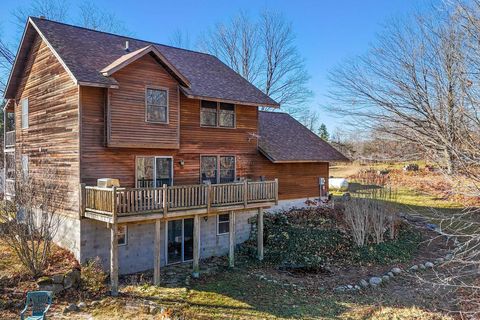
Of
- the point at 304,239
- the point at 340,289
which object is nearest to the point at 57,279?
the point at 340,289

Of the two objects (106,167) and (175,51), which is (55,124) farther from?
(175,51)

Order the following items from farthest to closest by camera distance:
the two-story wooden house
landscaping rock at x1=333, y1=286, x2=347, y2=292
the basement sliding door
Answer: the basement sliding door
the two-story wooden house
landscaping rock at x1=333, y1=286, x2=347, y2=292

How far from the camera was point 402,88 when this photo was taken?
914 centimetres

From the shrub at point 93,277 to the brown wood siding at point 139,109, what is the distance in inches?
169

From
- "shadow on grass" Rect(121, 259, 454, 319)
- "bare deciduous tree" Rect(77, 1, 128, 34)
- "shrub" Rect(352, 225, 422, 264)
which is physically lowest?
"shadow on grass" Rect(121, 259, 454, 319)

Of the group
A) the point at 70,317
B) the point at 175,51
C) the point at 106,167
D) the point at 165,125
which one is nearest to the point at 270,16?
the point at 175,51

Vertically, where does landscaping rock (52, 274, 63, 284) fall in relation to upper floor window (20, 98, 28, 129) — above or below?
below

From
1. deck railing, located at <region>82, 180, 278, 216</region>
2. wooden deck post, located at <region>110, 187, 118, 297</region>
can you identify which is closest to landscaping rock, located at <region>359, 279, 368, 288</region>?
deck railing, located at <region>82, 180, 278, 216</region>

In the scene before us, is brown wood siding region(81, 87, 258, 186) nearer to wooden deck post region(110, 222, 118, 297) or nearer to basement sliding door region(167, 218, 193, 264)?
basement sliding door region(167, 218, 193, 264)

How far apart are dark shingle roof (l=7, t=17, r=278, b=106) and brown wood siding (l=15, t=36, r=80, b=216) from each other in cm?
69

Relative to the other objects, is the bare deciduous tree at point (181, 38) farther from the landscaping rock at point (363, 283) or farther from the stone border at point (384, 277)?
the landscaping rock at point (363, 283)

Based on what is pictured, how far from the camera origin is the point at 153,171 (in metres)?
14.8

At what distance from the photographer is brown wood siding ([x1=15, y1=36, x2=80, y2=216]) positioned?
43.3ft

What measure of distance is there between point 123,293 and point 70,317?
210 cm
